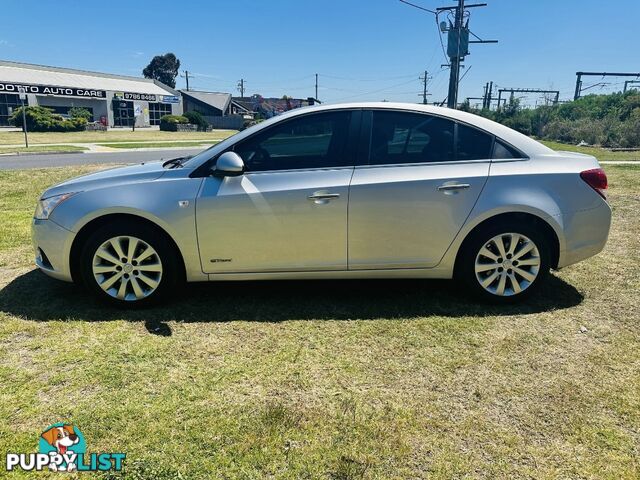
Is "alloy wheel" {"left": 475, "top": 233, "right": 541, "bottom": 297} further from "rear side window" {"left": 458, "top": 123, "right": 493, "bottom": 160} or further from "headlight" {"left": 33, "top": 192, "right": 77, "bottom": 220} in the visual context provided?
"headlight" {"left": 33, "top": 192, "right": 77, "bottom": 220}

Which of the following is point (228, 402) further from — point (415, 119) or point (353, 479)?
point (415, 119)

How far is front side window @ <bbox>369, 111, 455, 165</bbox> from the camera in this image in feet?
12.9

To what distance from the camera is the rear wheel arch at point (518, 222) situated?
12.8ft

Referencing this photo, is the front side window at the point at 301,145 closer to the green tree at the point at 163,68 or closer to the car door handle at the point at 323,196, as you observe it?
the car door handle at the point at 323,196

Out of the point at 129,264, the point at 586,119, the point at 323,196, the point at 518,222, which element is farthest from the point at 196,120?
the point at 518,222

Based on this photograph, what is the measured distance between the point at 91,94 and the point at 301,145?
2067 inches

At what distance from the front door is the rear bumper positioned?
6.11ft

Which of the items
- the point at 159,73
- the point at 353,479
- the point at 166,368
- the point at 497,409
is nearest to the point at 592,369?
the point at 497,409

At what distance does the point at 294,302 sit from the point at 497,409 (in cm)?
195

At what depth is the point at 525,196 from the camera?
386cm

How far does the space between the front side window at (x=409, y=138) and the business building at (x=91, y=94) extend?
158 feet

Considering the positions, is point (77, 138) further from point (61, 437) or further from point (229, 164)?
point (61, 437)

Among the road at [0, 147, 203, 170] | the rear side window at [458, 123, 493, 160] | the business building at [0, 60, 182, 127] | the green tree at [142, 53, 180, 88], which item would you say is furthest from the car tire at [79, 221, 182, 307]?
the green tree at [142, 53, 180, 88]
